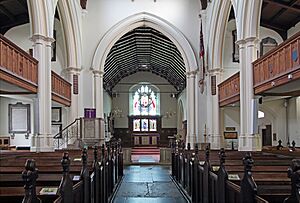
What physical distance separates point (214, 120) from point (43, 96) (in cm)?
725

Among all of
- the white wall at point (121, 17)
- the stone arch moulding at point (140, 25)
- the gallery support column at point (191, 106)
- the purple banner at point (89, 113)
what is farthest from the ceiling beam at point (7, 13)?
the gallery support column at point (191, 106)

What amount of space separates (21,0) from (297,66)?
9514 mm

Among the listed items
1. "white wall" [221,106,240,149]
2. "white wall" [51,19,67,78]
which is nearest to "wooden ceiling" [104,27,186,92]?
"white wall" [51,19,67,78]

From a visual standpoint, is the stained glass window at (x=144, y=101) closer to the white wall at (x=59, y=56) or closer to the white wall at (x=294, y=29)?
the white wall at (x=59, y=56)

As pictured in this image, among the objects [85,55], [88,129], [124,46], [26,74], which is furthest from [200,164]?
[124,46]

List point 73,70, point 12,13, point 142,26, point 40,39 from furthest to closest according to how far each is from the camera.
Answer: point 142,26 → point 73,70 → point 12,13 → point 40,39

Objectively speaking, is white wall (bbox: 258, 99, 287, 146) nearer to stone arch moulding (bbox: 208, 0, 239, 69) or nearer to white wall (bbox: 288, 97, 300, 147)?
white wall (bbox: 288, 97, 300, 147)

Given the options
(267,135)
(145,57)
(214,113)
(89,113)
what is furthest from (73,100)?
(145,57)

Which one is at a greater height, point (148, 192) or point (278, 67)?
point (278, 67)

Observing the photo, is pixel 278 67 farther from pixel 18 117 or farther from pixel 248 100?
pixel 18 117

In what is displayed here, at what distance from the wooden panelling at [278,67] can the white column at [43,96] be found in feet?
18.2

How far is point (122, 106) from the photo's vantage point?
31266 millimetres

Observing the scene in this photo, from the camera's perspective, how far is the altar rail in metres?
8.09

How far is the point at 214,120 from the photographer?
51.0 feet
